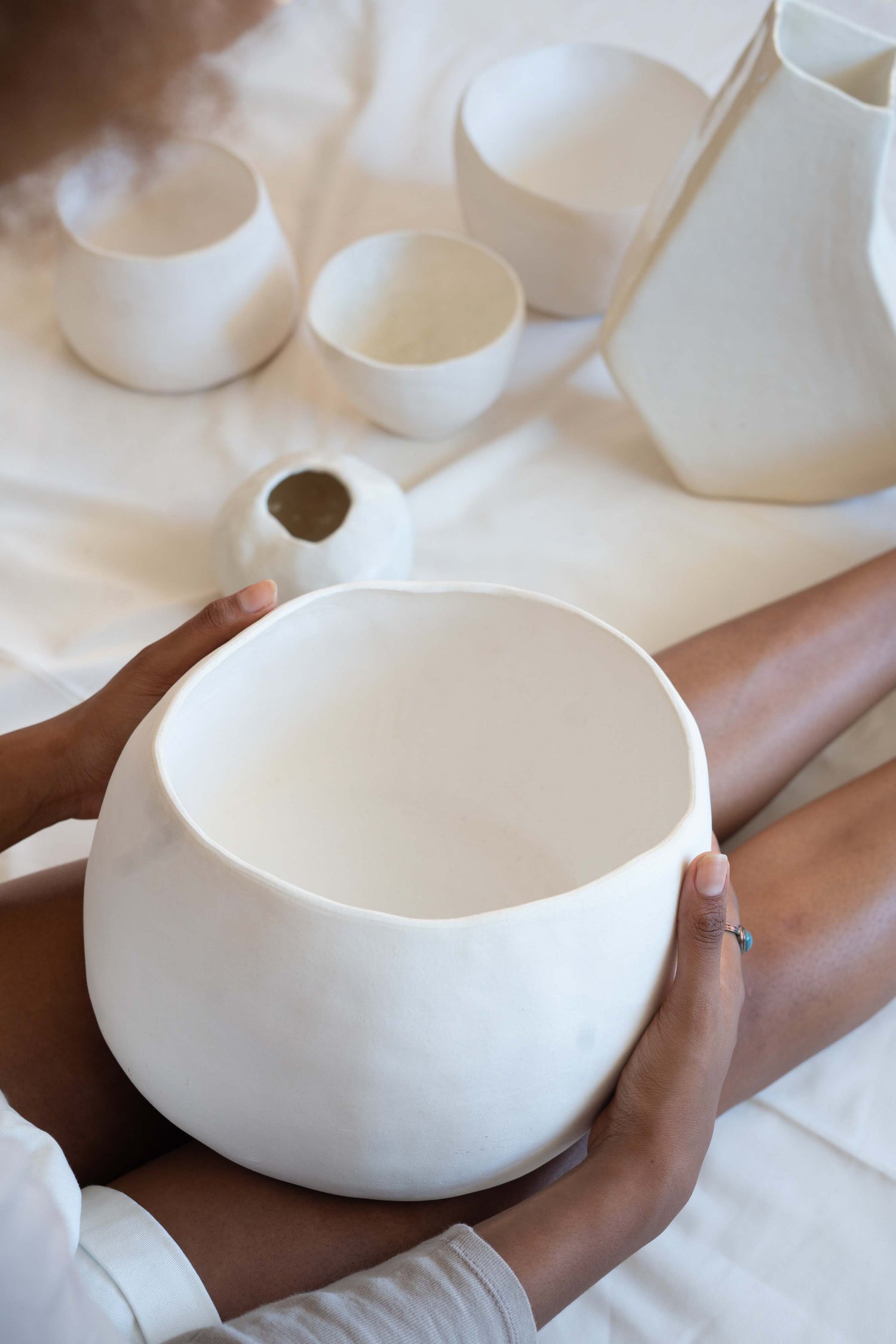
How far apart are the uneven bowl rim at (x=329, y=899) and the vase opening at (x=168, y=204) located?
23.9 inches

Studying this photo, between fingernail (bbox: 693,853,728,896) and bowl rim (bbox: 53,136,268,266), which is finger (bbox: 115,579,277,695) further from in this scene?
bowl rim (bbox: 53,136,268,266)

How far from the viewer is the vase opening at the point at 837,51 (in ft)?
2.60

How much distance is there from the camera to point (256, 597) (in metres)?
0.53

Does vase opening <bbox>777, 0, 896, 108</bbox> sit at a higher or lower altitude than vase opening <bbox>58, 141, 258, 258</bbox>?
higher

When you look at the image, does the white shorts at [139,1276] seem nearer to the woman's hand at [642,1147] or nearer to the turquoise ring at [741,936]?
the woman's hand at [642,1147]

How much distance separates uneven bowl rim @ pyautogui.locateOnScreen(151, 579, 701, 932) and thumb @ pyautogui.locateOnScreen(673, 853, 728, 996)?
0.02m

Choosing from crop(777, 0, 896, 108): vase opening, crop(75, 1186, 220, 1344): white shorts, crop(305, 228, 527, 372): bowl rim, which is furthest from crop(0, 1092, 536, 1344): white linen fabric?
crop(777, 0, 896, 108): vase opening

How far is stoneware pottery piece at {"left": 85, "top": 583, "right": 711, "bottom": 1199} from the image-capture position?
39 cm

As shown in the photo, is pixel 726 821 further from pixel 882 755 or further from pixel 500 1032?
pixel 500 1032

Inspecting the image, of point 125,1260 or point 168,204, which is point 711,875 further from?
point 168,204

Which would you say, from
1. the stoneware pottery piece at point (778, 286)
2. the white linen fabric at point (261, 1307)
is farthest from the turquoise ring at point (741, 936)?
the stoneware pottery piece at point (778, 286)

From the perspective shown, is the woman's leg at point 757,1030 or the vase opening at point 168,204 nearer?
the woman's leg at point 757,1030

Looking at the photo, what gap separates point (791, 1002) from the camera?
0.60 metres

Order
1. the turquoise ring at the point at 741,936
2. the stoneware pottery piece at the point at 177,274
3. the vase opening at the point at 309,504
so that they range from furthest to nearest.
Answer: the stoneware pottery piece at the point at 177,274 < the vase opening at the point at 309,504 < the turquoise ring at the point at 741,936
